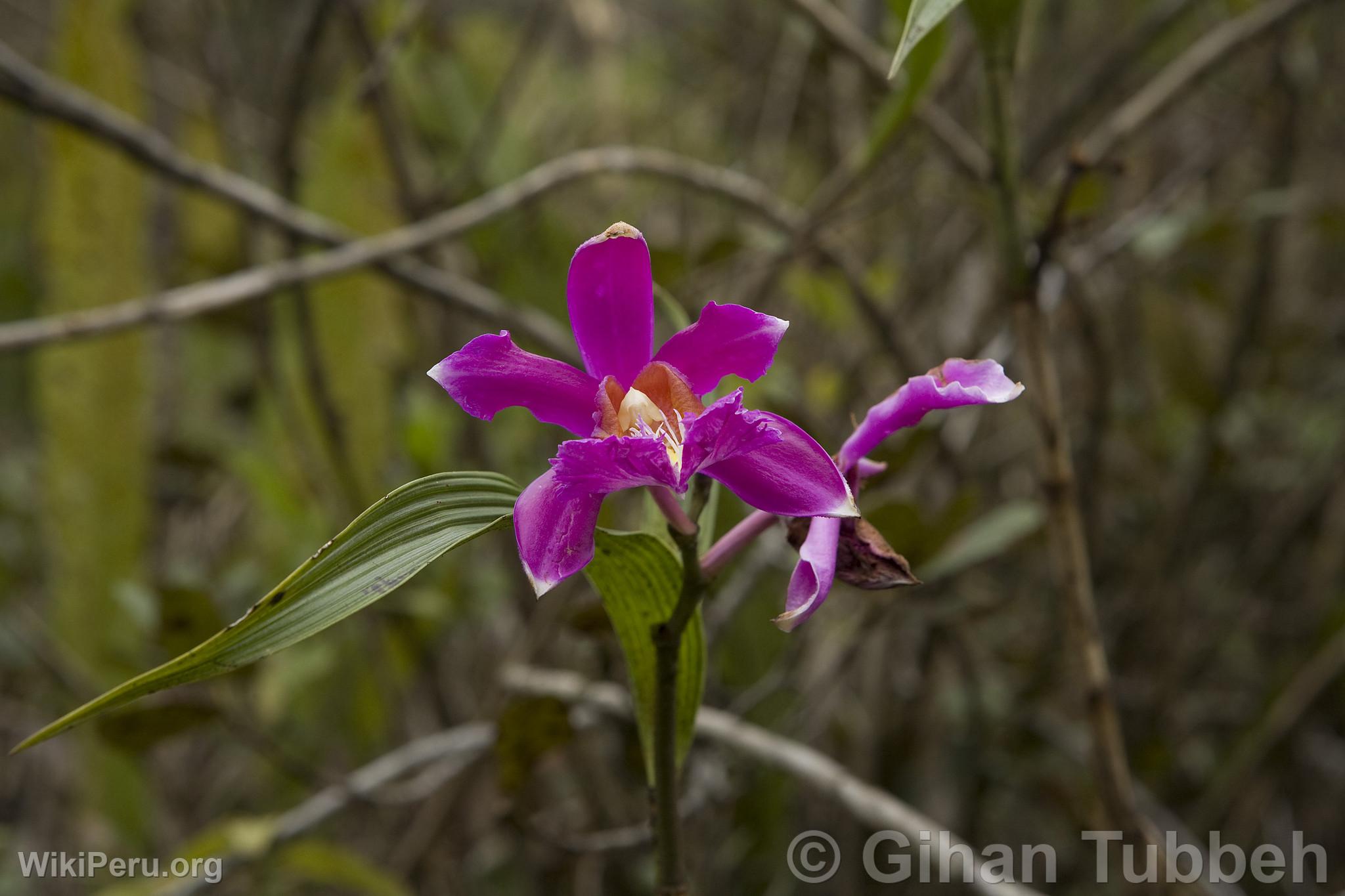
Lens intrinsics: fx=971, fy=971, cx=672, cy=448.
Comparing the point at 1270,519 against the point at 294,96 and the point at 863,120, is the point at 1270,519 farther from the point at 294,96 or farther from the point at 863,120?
the point at 294,96

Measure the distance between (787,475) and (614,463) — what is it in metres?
0.06

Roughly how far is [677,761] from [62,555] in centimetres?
85

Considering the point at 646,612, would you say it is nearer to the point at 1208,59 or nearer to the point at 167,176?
the point at 167,176

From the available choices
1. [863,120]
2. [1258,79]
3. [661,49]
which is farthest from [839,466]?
[661,49]

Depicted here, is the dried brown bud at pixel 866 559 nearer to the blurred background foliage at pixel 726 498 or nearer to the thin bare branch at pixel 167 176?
the blurred background foliage at pixel 726 498

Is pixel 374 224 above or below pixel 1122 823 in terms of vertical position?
above

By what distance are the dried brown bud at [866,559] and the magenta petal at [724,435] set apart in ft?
0.13

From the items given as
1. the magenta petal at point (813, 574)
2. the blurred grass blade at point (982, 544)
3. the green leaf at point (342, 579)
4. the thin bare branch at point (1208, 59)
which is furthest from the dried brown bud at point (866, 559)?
the thin bare branch at point (1208, 59)

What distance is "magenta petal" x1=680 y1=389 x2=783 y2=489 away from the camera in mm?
292

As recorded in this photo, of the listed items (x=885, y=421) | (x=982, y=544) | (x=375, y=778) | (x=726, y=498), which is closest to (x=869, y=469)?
Result: (x=885, y=421)

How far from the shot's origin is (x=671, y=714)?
34 cm

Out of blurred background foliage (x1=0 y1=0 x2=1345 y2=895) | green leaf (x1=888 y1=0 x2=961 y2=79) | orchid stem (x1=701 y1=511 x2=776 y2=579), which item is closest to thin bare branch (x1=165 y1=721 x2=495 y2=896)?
blurred background foliage (x1=0 y1=0 x2=1345 y2=895)

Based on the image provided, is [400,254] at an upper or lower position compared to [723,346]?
upper

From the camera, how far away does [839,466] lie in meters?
0.34
